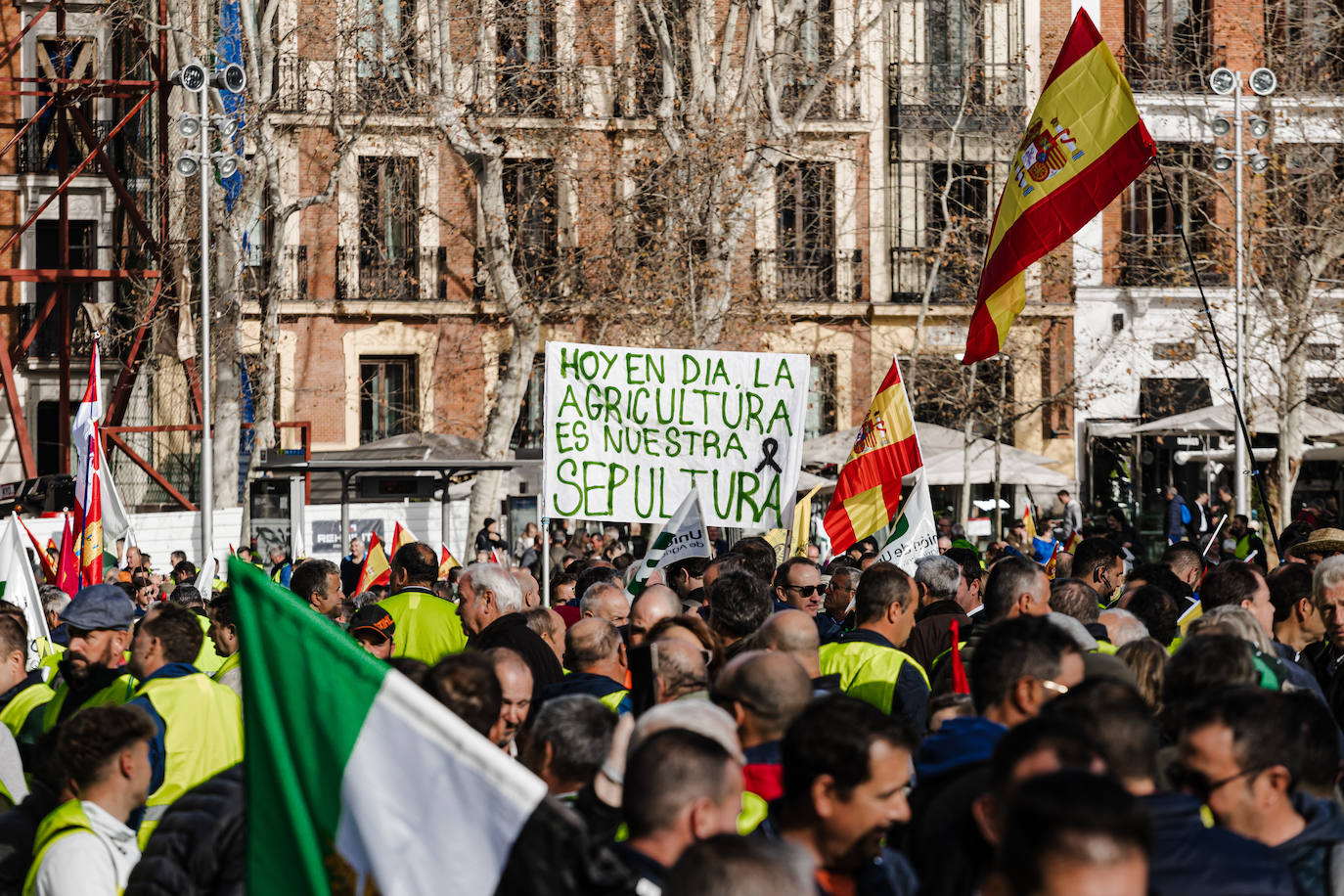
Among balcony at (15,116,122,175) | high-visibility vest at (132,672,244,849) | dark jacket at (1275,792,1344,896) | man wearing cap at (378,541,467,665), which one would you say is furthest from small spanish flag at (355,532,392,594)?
balcony at (15,116,122,175)

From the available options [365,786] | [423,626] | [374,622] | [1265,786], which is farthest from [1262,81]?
[365,786]

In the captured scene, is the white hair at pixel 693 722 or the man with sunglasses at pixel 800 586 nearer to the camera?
the white hair at pixel 693 722

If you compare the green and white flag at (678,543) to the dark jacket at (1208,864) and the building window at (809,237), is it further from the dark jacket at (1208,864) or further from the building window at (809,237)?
the building window at (809,237)

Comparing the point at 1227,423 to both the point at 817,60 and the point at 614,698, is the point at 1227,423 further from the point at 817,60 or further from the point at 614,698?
the point at 614,698

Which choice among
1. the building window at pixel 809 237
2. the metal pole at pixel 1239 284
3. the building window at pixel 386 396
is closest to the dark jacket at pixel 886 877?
the metal pole at pixel 1239 284

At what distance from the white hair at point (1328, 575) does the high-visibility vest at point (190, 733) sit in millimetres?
4015

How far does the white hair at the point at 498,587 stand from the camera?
301 inches

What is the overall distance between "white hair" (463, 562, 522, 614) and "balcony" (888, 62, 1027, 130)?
26795mm

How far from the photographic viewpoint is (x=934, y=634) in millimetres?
7262

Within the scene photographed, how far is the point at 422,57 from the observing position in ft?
83.6

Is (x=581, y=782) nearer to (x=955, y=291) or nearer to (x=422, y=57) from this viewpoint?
(x=422, y=57)

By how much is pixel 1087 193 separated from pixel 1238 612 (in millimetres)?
4848

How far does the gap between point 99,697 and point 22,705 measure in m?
0.32

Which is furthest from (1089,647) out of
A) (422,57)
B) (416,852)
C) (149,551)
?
(422,57)
